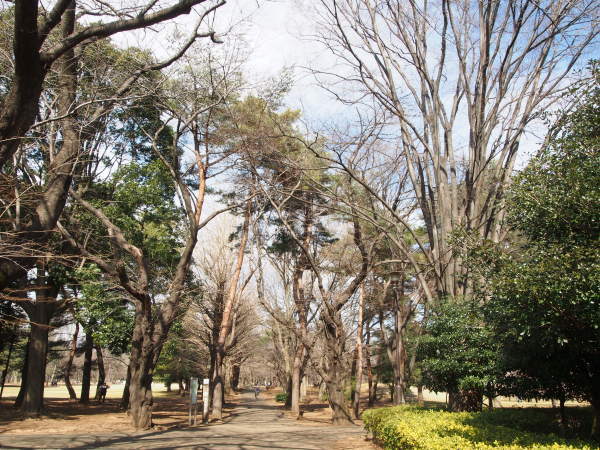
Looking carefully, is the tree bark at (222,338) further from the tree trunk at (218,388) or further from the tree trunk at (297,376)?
the tree trunk at (297,376)

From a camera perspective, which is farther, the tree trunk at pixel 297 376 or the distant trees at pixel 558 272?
the tree trunk at pixel 297 376

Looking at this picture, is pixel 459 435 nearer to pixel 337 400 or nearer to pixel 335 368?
pixel 335 368

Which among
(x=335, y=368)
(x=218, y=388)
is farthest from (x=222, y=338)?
(x=335, y=368)

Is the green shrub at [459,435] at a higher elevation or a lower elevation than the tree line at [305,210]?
lower

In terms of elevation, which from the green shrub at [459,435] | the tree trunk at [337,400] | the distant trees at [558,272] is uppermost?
the distant trees at [558,272]

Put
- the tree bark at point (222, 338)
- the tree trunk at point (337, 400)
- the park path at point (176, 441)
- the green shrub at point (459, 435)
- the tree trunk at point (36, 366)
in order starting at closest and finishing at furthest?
the green shrub at point (459, 435) → the park path at point (176, 441) → the tree trunk at point (36, 366) → the tree trunk at point (337, 400) → the tree bark at point (222, 338)

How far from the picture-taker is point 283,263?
22250 millimetres

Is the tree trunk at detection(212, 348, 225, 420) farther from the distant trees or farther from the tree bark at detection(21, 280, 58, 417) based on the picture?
the distant trees

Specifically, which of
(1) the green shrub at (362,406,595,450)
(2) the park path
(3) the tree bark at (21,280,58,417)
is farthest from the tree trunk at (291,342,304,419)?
(1) the green shrub at (362,406,595,450)

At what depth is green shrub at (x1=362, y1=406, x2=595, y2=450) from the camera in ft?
18.9

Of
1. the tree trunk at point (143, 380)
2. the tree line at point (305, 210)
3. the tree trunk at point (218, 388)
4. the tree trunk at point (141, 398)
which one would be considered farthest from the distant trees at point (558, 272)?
the tree trunk at point (218, 388)

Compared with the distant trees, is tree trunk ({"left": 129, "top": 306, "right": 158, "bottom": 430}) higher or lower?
lower

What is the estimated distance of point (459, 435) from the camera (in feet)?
22.3

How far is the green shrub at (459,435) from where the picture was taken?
18.9 ft
